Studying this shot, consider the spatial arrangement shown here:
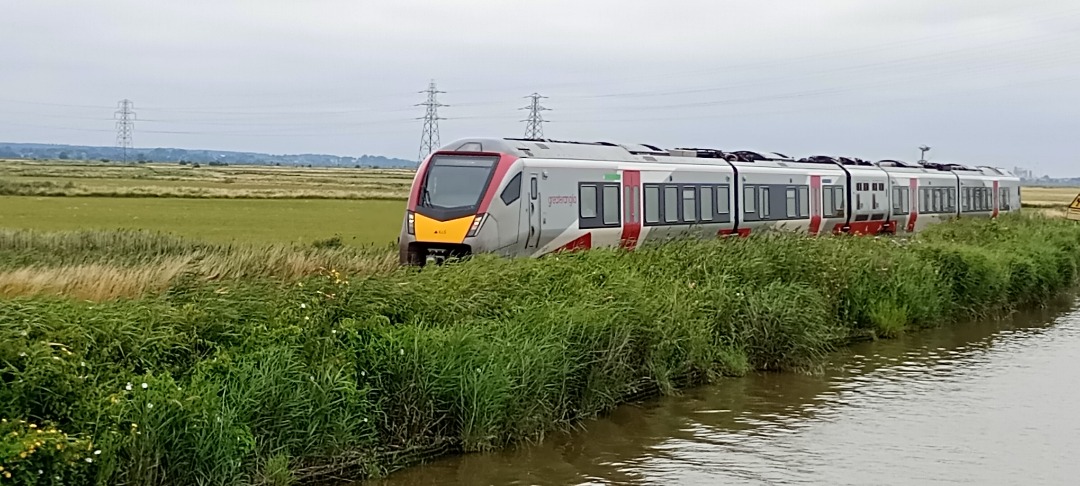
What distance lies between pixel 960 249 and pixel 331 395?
50.0 ft

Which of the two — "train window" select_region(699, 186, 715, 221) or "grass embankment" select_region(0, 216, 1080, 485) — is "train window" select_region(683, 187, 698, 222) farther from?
"grass embankment" select_region(0, 216, 1080, 485)

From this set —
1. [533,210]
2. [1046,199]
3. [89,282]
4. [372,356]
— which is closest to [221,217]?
[533,210]

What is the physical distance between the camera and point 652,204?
77.7 ft

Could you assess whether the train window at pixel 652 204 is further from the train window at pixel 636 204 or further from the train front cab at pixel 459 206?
the train front cab at pixel 459 206

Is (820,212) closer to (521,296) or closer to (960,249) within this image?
(960,249)

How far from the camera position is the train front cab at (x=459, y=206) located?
19.4 meters

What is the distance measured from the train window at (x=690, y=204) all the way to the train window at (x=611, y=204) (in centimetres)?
282

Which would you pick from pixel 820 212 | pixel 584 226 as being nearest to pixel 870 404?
pixel 584 226

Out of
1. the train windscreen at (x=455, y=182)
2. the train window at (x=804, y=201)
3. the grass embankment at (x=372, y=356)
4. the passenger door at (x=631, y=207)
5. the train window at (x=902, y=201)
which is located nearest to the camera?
the grass embankment at (x=372, y=356)

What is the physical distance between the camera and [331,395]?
29.7 feet

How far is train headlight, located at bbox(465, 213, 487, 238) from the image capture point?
19.3m

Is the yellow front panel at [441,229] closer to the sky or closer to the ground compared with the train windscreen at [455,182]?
closer to the ground

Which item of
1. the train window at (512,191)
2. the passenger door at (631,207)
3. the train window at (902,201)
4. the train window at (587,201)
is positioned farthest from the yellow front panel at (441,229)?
the train window at (902,201)

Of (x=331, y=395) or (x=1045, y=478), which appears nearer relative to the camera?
(x=331, y=395)
